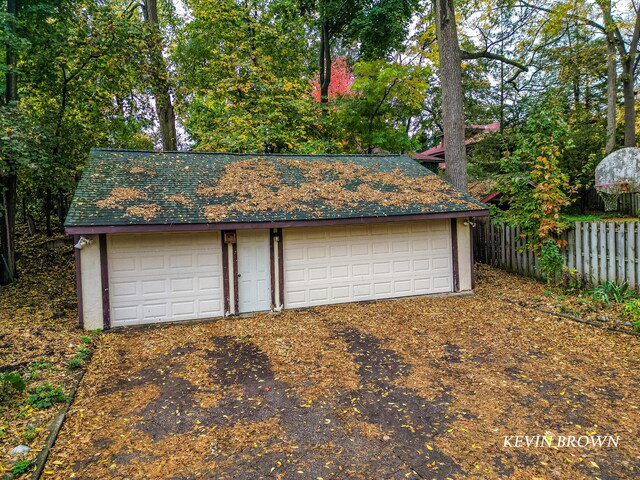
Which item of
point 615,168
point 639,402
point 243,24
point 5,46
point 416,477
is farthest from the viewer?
point 243,24

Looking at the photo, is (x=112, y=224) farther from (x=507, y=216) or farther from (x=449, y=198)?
(x=507, y=216)

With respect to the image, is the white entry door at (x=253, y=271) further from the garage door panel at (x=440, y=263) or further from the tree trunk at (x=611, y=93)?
the tree trunk at (x=611, y=93)

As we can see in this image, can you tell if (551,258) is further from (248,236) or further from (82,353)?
(82,353)

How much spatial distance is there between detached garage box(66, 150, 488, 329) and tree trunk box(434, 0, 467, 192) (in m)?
1.49

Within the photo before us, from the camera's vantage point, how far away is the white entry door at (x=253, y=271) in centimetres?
784

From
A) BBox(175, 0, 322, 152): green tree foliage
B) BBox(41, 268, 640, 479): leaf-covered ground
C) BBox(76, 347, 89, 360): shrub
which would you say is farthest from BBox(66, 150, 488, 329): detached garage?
BBox(175, 0, 322, 152): green tree foliage

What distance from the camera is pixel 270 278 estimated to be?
8.02m

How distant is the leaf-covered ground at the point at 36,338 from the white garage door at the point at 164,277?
104cm

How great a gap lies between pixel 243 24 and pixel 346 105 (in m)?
4.97

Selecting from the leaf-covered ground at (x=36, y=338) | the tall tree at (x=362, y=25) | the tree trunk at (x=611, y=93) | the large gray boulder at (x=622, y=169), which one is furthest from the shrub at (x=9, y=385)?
the tree trunk at (x=611, y=93)

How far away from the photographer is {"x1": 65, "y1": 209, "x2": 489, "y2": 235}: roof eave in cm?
643

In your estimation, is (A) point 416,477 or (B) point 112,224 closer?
(A) point 416,477

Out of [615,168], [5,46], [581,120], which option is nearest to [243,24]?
[5,46]

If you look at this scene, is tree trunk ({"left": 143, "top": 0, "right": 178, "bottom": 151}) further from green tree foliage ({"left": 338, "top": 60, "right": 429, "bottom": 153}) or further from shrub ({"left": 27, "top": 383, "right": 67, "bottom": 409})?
shrub ({"left": 27, "top": 383, "right": 67, "bottom": 409})
